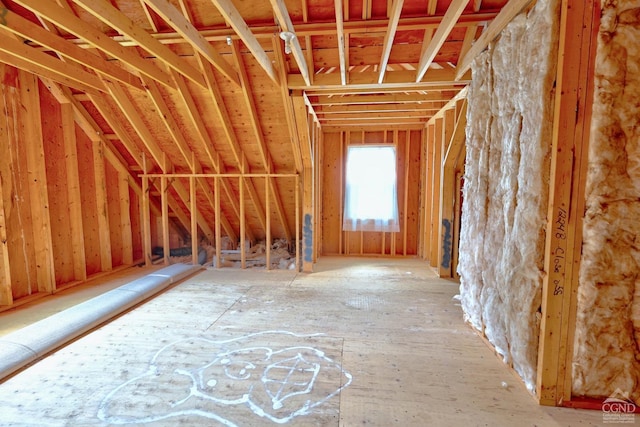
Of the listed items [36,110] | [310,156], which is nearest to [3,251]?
[36,110]

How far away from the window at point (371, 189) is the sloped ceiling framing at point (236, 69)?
1.95 ft

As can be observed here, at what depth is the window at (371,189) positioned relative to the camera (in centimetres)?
540

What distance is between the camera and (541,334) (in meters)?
1.67

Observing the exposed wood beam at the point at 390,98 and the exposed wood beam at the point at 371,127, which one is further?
the exposed wood beam at the point at 371,127

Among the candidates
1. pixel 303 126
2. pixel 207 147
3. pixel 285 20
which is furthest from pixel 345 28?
pixel 207 147

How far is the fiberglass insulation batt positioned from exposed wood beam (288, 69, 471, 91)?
0.67 m

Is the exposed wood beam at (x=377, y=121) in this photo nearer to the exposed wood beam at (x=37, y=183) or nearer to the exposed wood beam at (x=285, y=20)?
the exposed wood beam at (x=285, y=20)

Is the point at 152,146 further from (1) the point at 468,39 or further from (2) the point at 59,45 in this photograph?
(1) the point at 468,39

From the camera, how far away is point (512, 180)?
1971 mm

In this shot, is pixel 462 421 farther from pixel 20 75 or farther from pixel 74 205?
pixel 20 75

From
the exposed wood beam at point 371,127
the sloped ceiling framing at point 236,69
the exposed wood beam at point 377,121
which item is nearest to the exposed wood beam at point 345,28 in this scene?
the sloped ceiling framing at point 236,69

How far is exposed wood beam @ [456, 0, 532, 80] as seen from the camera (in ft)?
6.20

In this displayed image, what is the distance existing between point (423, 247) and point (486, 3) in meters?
4.03

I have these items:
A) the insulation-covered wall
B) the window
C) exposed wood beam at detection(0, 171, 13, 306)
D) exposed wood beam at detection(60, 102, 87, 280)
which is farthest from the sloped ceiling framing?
exposed wood beam at detection(0, 171, 13, 306)
